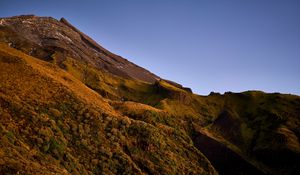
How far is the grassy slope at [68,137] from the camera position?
83.6 ft

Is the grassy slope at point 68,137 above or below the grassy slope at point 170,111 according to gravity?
below

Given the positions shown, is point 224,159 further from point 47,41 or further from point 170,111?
point 47,41

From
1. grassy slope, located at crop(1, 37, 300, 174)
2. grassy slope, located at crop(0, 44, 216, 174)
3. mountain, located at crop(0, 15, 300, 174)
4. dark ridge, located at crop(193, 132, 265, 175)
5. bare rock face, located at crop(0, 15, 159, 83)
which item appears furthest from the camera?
bare rock face, located at crop(0, 15, 159, 83)

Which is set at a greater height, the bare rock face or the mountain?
→ the bare rock face

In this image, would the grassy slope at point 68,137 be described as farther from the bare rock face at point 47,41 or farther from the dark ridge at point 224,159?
the bare rock face at point 47,41

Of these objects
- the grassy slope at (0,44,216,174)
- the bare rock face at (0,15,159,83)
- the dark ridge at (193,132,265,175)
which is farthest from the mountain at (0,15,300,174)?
the bare rock face at (0,15,159,83)

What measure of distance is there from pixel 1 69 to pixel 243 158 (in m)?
48.9

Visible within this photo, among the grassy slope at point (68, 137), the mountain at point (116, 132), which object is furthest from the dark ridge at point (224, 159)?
the grassy slope at point (68, 137)

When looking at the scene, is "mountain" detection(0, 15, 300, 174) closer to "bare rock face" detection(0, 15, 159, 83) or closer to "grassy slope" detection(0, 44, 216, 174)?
"grassy slope" detection(0, 44, 216, 174)

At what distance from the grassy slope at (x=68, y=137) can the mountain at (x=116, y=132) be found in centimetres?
10

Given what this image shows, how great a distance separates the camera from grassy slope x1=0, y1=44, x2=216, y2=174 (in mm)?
25484

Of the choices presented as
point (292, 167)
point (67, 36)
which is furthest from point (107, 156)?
point (67, 36)

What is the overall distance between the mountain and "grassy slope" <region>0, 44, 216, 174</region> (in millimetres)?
98

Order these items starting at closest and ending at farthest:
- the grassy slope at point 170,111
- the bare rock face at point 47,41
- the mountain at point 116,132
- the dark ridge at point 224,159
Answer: the mountain at point 116,132 → the grassy slope at point 170,111 → the dark ridge at point 224,159 → the bare rock face at point 47,41
